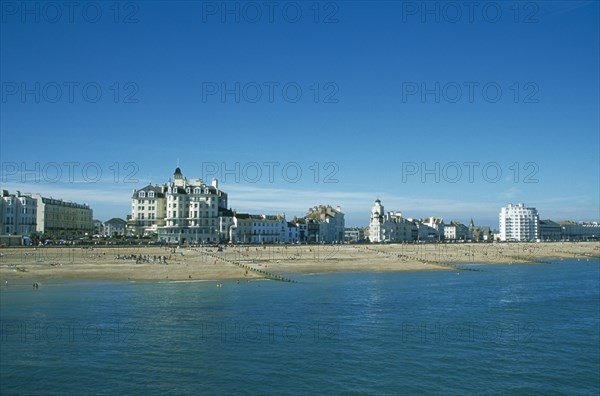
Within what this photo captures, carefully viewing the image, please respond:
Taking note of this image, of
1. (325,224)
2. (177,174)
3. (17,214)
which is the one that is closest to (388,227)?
(325,224)

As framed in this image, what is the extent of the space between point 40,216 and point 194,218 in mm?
34688

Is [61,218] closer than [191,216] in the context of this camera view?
No

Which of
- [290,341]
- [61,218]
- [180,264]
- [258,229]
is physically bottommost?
[290,341]

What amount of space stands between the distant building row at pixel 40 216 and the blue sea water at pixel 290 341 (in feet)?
234

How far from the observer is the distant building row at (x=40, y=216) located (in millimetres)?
107400

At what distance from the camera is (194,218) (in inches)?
4350

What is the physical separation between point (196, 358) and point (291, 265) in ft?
143

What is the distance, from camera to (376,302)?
129 ft

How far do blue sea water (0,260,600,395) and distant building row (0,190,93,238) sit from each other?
234 feet

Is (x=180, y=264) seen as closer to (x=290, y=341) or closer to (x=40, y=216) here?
(x=290, y=341)

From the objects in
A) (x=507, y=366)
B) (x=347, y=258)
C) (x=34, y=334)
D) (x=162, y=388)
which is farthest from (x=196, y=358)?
(x=347, y=258)

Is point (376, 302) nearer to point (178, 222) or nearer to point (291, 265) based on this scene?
point (291, 265)

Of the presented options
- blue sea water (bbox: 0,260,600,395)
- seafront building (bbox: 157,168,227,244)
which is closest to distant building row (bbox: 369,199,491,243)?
seafront building (bbox: 157,168,227,244)

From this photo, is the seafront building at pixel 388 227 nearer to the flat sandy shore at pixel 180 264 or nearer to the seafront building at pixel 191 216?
the seafront building at pixel 191 216
